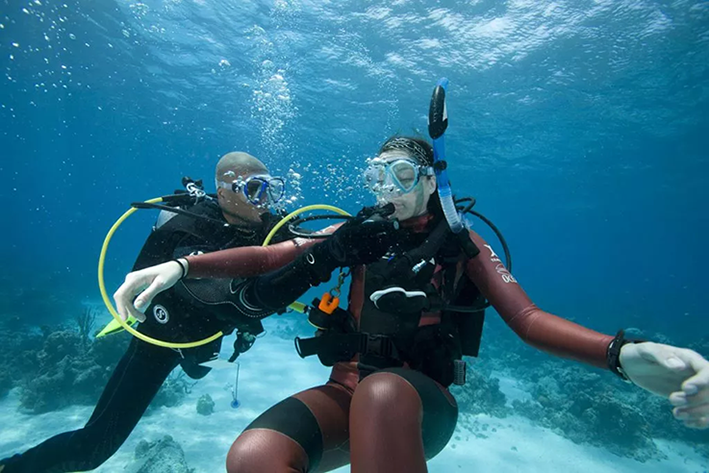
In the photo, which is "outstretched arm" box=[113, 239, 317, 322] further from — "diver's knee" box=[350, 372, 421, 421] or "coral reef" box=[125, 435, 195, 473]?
"coral reef" box=[125, 435, 195, 473]

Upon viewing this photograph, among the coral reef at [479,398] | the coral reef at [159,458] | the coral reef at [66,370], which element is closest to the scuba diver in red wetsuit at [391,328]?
the coral reef at [159,458]

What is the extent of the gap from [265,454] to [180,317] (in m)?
2.26

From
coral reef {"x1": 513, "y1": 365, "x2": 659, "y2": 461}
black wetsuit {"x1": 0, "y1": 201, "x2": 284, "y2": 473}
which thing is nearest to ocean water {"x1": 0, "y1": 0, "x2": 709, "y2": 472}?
coral reef {"x1": 513, "y1": 365, "x2": 659, "y2": 461}

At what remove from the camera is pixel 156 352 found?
4172mm

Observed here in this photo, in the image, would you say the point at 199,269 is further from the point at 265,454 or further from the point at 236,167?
the point at 236,167

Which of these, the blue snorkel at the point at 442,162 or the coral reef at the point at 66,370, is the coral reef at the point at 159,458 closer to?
the coral reef at the point at 66,370

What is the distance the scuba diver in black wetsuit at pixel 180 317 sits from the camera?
368 cm

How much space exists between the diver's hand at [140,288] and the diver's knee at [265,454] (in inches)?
37.9

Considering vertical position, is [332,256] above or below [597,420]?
above

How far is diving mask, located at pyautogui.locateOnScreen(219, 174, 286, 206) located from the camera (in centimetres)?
439

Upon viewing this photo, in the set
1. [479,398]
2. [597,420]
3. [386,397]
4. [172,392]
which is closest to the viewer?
[386,397]

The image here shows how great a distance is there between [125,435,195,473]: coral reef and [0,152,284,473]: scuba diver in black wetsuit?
2538 millimetres

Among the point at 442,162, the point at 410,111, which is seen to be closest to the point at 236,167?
the point at 442,162

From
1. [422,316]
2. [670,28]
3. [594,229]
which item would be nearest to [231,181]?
[422,316]
